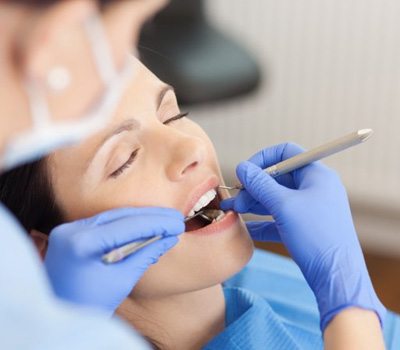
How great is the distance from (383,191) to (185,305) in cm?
184

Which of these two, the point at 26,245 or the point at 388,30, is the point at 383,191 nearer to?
the point at 388,30

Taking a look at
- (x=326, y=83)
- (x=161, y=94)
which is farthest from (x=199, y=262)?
(x=326, y=83)

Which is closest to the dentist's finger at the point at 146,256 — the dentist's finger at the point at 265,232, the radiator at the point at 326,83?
the dentist's finger at the point at 265,232

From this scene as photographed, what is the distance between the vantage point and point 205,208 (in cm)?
146

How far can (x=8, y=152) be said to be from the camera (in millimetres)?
843

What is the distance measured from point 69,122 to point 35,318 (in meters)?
0.20

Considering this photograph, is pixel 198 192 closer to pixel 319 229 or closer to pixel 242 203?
pixel 242 203

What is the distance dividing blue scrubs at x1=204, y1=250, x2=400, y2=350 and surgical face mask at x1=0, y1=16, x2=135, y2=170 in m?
0.67

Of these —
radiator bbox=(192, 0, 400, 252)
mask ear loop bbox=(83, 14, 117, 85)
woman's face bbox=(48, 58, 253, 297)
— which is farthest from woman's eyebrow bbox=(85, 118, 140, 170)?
radiator bbox=(192, 0, 400, 252)

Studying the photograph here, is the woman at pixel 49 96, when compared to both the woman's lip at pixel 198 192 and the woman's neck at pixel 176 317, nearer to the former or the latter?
the woman's lip at pixel 198 192

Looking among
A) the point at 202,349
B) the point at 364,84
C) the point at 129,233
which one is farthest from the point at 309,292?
the point at 364,84

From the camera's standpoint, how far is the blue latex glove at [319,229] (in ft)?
4.25

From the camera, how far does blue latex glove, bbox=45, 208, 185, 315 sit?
1.19 m

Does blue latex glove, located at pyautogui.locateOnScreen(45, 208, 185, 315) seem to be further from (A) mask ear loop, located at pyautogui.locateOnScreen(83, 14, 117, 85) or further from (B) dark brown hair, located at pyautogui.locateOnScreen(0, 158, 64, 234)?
(A) mask ear loop, located at pyautogui.locateOnScreen(83, 14, 117, 85)
